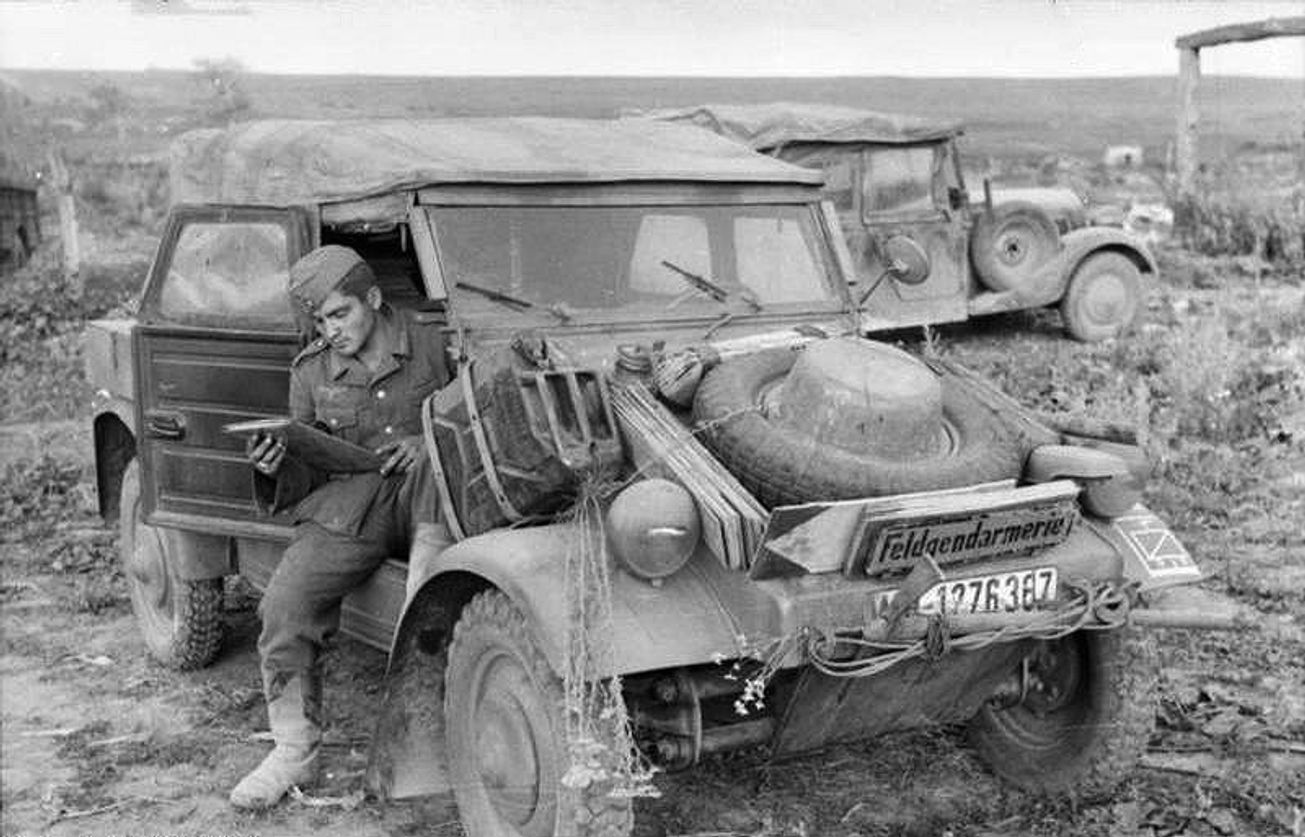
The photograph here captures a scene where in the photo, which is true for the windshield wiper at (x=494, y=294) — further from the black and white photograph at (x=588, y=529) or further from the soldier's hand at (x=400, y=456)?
the soldier's hand at (x=400, y=456)

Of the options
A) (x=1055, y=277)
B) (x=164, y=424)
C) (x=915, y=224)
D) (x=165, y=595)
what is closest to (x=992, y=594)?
(x=164, y=424)

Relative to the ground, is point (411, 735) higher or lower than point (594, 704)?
lower

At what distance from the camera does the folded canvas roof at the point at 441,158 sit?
16.9 ft

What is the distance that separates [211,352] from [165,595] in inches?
51.2

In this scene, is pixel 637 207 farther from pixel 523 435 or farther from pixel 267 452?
pixel 267 452

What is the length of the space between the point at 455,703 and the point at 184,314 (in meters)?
2.05

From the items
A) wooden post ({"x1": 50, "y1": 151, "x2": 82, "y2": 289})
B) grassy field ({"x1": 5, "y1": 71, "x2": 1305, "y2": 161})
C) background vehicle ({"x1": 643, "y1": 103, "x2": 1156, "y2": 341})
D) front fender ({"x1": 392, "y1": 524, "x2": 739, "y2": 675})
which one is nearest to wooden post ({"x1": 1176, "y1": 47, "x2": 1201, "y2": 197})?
grassy field ({"x1": 5, "y1": 71, "x2": 1305, "y2": 161})

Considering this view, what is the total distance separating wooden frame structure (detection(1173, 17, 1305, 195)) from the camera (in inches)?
648

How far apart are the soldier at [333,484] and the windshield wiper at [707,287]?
819mm

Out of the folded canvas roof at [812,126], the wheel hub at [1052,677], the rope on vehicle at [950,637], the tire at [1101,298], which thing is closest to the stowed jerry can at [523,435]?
the rope on vehicle at [950,637]

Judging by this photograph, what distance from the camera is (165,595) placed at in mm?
6312

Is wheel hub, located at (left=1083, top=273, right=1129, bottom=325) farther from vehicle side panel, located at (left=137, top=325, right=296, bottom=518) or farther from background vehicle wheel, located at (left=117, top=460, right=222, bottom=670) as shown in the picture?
vehicle side panel, located at (left=137, top=325, right=296, bottom=518)

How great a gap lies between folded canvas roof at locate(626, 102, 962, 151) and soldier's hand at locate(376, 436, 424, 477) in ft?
26.9

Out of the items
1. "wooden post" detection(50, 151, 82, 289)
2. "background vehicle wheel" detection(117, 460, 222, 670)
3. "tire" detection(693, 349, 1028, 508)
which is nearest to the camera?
"tire" detection(693, 349, 1028, 508)
